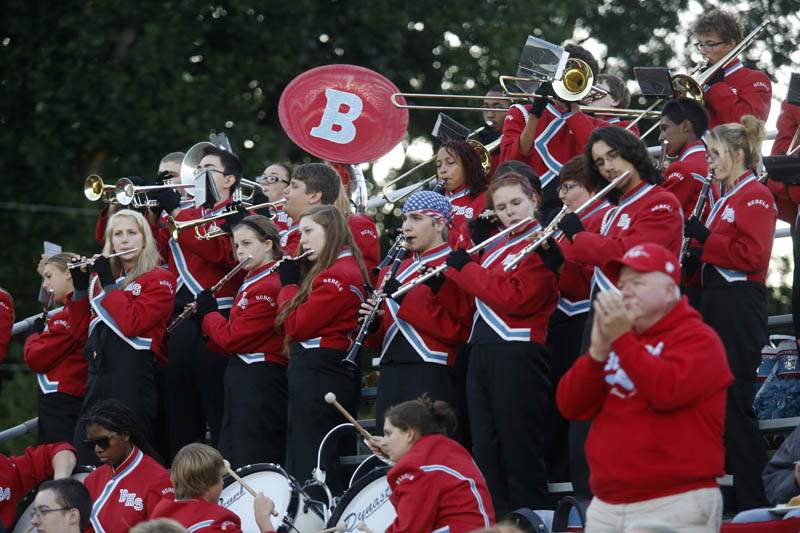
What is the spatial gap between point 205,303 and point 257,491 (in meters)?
1.60

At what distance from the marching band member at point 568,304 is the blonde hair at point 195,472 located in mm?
1755

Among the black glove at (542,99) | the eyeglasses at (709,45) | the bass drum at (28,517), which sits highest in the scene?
the eyeglasses at (709,45)

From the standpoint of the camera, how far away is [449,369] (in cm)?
848

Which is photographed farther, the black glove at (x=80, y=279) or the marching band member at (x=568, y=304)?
the black glove at (x=80, y=279)

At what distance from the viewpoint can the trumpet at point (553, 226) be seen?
25.0 ft

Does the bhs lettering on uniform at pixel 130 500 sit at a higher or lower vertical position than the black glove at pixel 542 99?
lower

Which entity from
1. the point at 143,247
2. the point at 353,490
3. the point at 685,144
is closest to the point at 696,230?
the point at 685,144

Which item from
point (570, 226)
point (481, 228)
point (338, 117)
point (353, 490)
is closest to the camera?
point (570, 226)

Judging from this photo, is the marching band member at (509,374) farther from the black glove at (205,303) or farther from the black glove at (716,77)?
the black glove at (716,77)

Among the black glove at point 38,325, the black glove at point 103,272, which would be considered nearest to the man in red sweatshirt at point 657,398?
the black glove at point 103,272

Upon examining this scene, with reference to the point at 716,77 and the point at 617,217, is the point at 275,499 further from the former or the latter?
the point at 716,77

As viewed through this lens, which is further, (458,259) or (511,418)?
(458,259)

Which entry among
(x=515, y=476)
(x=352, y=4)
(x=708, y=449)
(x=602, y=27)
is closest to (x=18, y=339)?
(x=352, y=4)

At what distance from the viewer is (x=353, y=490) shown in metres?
7.84
